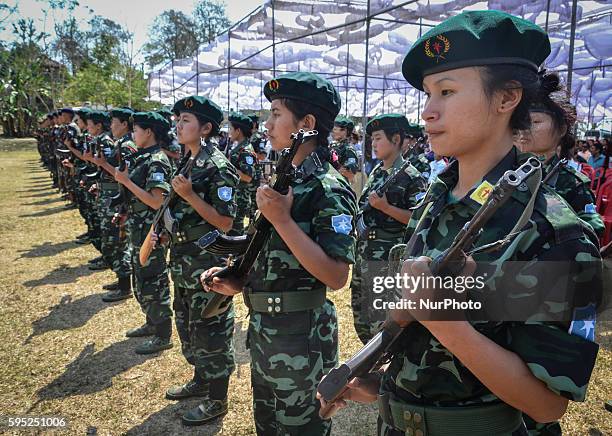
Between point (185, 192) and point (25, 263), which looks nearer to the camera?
point (185, 192)

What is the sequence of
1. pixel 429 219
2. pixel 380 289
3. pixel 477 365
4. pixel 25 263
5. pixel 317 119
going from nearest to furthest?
pixel 477 365
pixel 429 219
pixel 380 289
pixel 317 119
pixel 25 263

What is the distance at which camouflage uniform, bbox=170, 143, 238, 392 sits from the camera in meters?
3.48

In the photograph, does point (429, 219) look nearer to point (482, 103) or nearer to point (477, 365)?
point (482, 103)

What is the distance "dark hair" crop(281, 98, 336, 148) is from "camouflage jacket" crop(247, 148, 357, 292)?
165 mm

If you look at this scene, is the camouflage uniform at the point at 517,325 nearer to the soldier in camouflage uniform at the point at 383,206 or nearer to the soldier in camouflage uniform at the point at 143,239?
the soldier in camouflage uniform at the point at 383,206

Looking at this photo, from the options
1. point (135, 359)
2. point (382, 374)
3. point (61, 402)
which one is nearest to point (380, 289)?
point (382, 374)

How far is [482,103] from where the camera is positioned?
122cm

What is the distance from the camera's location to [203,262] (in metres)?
3.53

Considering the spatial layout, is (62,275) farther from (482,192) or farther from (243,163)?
(482,192)

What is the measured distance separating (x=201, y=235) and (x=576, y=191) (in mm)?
2723

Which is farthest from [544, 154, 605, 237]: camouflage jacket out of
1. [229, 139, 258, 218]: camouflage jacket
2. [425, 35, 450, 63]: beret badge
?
[229, 139, 258, 218]: camouflage jacket

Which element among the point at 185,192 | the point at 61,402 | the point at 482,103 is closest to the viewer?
the point at 482,103

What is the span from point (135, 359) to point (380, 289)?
12.4 feet

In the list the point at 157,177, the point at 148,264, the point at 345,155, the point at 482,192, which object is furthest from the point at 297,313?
the point at 345,155
